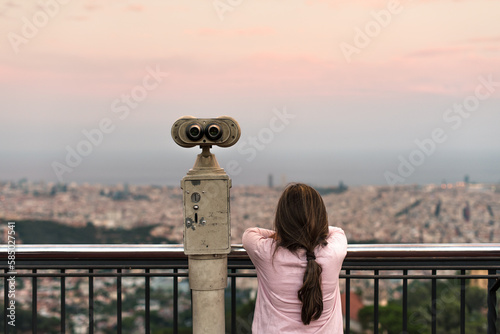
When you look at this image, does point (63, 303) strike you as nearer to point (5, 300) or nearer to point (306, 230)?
point (5, 300)

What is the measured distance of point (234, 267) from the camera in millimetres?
2971

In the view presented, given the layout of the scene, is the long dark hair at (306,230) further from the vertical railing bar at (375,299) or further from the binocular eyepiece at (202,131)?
the vertical railing bar at (375,299)

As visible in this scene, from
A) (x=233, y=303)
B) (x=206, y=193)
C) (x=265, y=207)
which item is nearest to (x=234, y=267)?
(x=233, y=303)

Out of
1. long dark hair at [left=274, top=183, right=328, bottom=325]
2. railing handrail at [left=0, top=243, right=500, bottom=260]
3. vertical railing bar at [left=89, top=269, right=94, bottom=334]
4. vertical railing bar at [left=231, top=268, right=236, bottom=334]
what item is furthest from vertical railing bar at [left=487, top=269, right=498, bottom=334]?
vertical railing bar at [left=89, top=269, right=94, bottom=334]

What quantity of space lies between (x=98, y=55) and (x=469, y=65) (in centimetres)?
1008

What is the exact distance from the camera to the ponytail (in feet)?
6.94

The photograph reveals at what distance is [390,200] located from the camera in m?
9.61

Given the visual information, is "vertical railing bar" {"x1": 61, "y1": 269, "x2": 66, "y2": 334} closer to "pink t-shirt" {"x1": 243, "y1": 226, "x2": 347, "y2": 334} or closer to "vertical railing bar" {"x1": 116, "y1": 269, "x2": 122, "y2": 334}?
"vertical railing bar" {"x1": 116, "y1": 269, "x2": 122, "y2": 334}

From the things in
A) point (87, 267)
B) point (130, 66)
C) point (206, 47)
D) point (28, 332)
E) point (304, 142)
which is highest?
point (206, 47)

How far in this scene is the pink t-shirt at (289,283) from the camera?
7.16 feet

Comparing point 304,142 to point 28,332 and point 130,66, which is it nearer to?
point 130,66

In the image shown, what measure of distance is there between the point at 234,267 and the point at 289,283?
2.77ft

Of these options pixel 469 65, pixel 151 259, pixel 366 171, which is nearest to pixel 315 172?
pixel 366 171

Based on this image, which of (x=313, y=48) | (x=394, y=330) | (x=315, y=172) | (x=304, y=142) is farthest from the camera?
(x=313, y=48)
